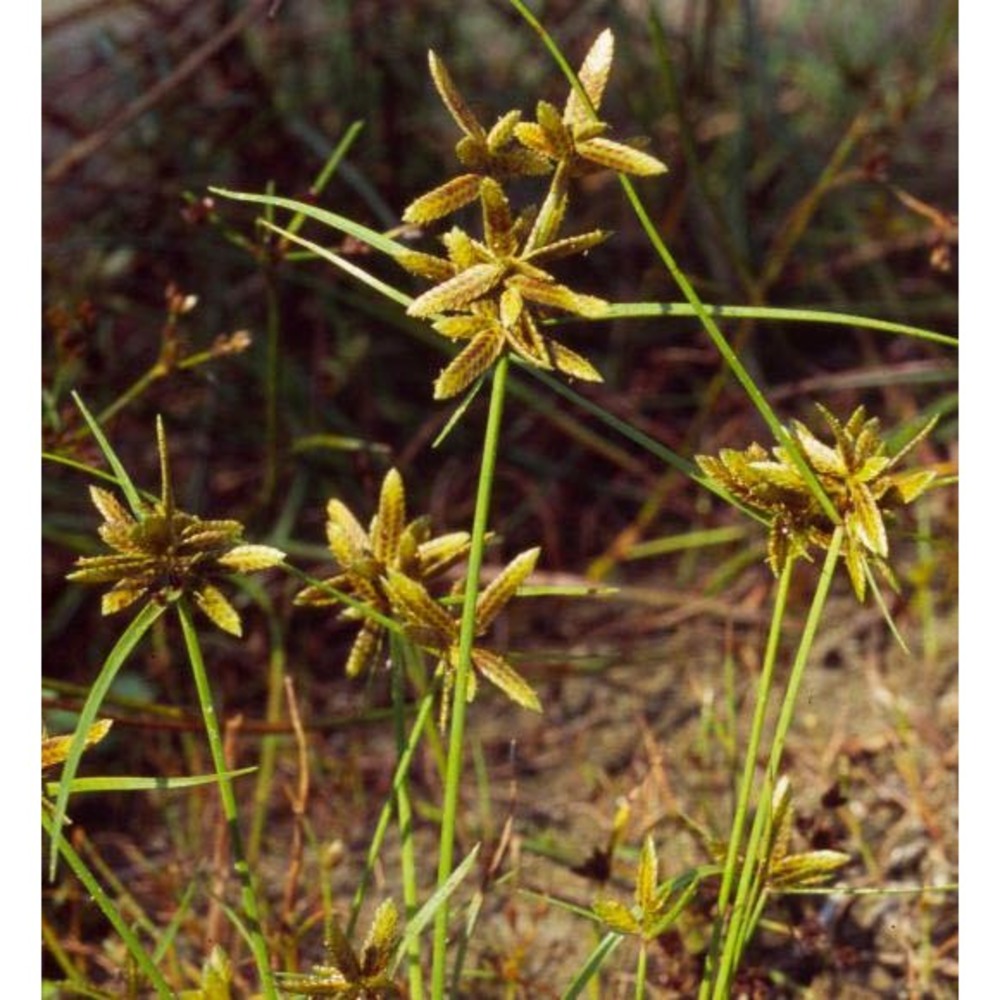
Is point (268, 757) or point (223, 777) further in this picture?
point (268, 757)

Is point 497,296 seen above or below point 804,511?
above

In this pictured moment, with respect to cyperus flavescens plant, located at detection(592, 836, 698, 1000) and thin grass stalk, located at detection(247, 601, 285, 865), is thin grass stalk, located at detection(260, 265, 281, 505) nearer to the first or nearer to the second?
thin grass stalk, located at detection(247, 601, 285, 865)

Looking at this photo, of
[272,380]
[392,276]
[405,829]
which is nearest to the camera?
[405,829]

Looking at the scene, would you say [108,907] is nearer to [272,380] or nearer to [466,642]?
[466,642]

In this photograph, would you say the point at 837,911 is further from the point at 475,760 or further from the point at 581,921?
the point at 475,760

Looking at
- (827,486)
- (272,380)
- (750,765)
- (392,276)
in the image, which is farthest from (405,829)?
(392,276)

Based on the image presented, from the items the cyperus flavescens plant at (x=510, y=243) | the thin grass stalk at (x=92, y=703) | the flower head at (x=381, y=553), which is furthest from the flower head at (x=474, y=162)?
the thin grass stalk at (x=92, y=703)
